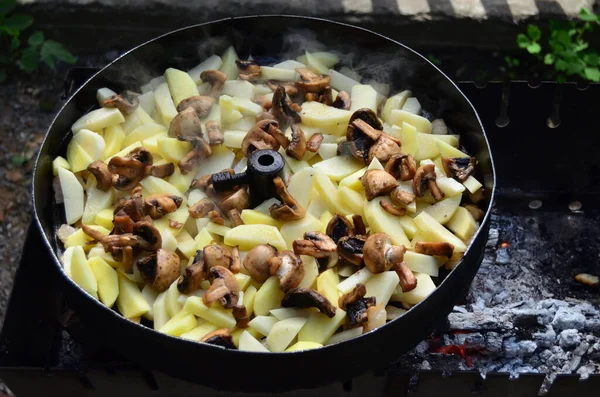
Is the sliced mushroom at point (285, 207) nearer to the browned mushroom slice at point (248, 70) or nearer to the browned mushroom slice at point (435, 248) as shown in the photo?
the browned mushroom slice at point (435, 248)

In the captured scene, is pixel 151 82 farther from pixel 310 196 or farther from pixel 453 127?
pixel 453 127

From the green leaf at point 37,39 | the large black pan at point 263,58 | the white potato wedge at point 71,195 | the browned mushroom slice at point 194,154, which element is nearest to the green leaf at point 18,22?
the green leaf at point 37,39

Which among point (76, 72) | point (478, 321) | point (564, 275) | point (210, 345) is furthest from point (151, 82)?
point (564, 275)

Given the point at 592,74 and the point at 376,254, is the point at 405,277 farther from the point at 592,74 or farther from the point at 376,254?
the point at 592,74

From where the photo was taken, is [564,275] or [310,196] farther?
[564,275]

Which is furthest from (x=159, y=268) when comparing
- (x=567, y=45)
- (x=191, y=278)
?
(x=567, y=45)

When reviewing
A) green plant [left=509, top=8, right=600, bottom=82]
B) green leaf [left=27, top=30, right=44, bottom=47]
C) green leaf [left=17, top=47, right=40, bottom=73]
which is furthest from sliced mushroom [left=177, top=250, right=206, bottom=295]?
green plant [left=509, top=8, right=600, bottom=82]
